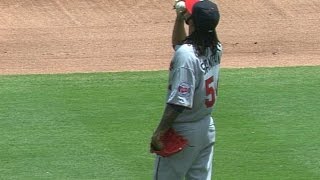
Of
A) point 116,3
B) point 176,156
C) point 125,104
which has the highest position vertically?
point 176,156

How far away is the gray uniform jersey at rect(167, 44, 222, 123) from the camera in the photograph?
579 cm

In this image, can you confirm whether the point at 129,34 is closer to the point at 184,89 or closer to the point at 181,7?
the point at 181,7

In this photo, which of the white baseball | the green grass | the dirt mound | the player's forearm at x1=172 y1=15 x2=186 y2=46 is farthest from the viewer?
the dirt mound

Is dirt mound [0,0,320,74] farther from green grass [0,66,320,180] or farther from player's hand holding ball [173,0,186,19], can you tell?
player's hand holding ball [173,0,186,19]

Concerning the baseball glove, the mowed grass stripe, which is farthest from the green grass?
the baseball glove

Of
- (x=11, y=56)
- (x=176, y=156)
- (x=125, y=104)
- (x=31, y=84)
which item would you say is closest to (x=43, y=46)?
(x=11, y=56)

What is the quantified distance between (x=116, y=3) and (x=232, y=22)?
2.43 meters

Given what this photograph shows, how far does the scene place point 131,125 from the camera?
31.2ft

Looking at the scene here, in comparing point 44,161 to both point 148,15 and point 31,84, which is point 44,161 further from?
point 148,15

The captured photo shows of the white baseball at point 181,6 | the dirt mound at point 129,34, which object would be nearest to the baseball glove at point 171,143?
the white baseball at point 181,6

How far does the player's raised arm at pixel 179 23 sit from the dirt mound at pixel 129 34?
6.58 meters

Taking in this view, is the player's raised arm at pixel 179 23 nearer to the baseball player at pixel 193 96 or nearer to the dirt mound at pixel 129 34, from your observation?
the baseball player at pixel 193 96

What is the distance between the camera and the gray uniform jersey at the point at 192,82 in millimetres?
5785

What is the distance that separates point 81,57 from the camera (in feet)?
46.4
